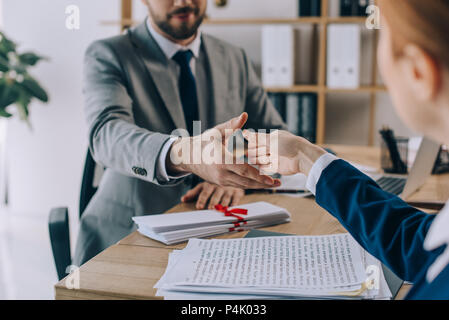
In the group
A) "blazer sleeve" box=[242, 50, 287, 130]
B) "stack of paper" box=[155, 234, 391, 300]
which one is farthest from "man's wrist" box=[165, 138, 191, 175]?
"blazer sleeve" box=[242, 50, 287, 130]

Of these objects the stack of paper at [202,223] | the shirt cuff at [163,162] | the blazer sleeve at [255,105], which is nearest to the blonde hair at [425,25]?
the stack of paper at [202,223]

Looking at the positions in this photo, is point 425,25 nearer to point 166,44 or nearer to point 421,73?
point 421,73

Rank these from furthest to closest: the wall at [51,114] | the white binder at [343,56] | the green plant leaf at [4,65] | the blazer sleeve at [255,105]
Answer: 1. the wall at [51,114]
2. the green plant leaf at [4,65]
3. the white binder at [343,56]
4. the blazer sleeve at [255,105]

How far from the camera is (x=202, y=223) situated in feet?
3.21

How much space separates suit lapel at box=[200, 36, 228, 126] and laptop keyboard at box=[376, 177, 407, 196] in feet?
1.91

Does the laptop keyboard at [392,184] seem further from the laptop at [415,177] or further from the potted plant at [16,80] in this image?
the potted plant at [16,80]

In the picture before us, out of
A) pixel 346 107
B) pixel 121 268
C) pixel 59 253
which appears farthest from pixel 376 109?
pixel 121 268

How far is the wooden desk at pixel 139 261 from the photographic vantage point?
2.36 ft

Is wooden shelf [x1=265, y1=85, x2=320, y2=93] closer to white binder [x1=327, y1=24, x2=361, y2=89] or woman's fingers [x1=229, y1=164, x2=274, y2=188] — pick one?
white binder [x1=327, y1=24, x2=361, y2=89]

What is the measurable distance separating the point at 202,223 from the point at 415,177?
62 cm

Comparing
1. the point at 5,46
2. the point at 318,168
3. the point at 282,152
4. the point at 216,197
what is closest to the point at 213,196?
the point at 216,197

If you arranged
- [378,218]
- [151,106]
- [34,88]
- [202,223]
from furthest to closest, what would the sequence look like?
[34,88] → [151,106] → [202,223] → [378,218]

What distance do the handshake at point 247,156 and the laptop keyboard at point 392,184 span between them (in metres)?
0.43
